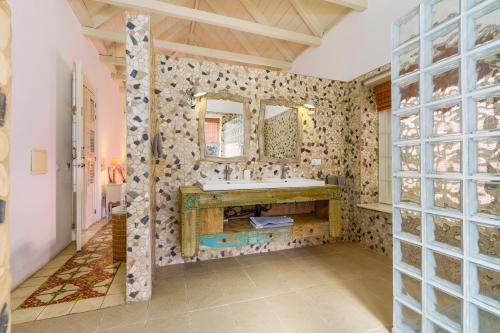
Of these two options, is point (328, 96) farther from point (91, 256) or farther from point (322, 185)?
point (91, 256)

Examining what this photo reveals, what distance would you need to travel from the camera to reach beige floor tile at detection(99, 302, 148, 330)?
5.45 feet

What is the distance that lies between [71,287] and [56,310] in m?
0.36

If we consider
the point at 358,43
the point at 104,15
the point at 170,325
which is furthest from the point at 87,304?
the point at 358,43

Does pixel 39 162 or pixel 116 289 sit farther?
pixel 39 162

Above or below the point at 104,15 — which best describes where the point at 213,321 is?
below

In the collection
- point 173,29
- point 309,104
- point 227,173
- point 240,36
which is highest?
point 173,29

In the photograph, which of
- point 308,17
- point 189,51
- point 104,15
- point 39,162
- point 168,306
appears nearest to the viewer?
point 168,306

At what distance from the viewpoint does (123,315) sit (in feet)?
5.73

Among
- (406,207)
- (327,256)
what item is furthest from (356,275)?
(406,207)

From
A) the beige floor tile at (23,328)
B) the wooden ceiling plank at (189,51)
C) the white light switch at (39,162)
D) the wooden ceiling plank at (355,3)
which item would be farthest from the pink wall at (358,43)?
the beige floor tile at (23,328)

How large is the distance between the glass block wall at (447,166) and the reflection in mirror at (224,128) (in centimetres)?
183

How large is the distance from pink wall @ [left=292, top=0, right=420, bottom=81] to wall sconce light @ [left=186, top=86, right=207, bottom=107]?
7.54 feet

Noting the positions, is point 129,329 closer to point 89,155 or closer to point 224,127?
point 224,127

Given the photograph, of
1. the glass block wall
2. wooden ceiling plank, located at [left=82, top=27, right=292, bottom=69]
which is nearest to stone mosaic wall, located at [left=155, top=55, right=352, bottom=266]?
wooden ceiling plank, located at [left=82, top=27, right=292, bottom=69]
